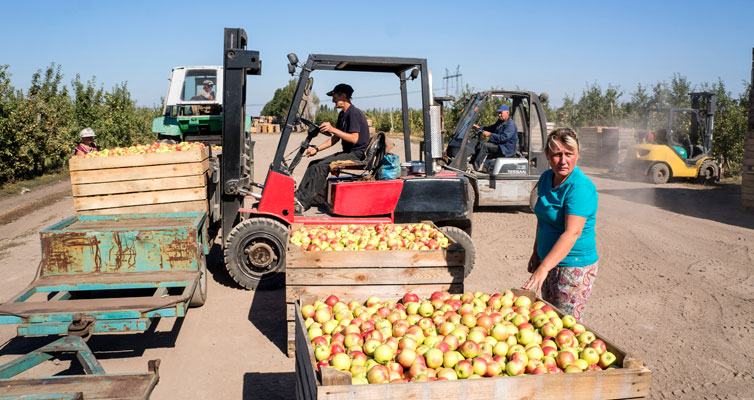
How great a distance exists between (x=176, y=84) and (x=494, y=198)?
9.40 meters

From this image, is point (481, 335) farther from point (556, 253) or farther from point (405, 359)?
point (556, 253)

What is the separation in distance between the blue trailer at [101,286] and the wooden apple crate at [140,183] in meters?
0.18

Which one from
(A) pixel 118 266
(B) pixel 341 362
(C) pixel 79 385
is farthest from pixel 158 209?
(B) pixel 341 362

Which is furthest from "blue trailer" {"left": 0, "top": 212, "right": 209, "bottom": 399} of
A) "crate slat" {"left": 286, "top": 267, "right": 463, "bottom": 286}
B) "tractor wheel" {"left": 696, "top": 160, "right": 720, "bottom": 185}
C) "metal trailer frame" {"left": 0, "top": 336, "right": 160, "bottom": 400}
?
"tractor wheel" {"left": 696, "top": 160, "right": 720, "bottom": 185}

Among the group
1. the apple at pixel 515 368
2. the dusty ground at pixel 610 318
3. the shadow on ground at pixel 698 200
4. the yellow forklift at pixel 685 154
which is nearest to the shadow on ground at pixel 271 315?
the dusty ground at pixel 610 318

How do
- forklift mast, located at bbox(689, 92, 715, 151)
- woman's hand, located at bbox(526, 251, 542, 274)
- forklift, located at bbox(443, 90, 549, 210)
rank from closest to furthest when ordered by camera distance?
woman's hand, located at bbox(526, 251, 542, 274) < forklift, located at bbox(443, 90, 549, 210) < forklift mast, located at bbox(689, 92, 715, 151)

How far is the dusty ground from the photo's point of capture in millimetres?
4438

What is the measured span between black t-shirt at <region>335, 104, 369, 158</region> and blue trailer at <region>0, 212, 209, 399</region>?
1829mm

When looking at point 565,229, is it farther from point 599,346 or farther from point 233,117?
point 233,117

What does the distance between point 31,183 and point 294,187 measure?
14.1 metres

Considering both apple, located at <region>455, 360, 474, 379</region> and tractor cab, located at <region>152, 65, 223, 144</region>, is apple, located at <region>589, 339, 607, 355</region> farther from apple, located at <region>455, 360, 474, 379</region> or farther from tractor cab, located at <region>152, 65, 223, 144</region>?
tractor cab, located at <region>152, 65, 223, 144</region>

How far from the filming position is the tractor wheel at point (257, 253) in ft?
20.6

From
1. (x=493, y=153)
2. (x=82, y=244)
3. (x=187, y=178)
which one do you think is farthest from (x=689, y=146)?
(x=82, y=244)

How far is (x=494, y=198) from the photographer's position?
11.3 m
